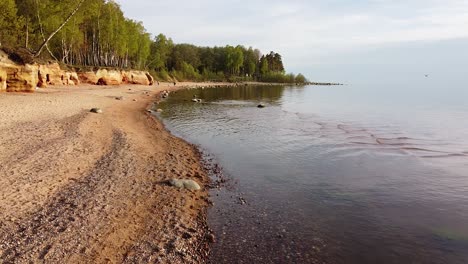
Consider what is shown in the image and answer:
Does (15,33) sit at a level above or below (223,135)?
above

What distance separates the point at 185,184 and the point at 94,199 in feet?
12.6

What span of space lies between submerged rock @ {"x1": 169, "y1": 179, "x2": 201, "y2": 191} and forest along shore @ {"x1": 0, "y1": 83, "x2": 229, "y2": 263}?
32cm

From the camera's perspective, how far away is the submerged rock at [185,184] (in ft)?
46.3

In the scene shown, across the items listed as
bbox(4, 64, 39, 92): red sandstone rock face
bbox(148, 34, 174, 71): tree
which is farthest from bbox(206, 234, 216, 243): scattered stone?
bbox(148, 34, 174, 71): tree

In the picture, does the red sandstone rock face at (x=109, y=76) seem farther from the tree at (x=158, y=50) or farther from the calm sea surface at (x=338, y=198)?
the tree at (x=158, y=50)

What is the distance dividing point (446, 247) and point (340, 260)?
12.1ft

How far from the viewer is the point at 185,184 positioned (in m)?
14.3

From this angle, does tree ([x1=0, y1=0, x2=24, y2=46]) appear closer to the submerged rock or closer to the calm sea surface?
the calm sea surface

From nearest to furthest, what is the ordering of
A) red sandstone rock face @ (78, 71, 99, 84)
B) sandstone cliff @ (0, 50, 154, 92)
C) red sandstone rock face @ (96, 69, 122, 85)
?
sandstone cliff @ (0, 50, 154, 92) → red sandstone rock face @ (78, 71, 99, 84) → red sandstone rock face @ (96, 69, 122, 85)

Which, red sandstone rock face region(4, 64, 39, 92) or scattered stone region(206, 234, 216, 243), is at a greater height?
red sandstone rock face region(4, 64, 39, 92)

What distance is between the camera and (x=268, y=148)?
2412cm

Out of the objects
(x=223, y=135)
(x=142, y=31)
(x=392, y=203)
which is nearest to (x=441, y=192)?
(x=392, y=203)

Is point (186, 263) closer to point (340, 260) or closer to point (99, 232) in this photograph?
point (99, 232)

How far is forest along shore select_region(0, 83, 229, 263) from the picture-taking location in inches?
348
